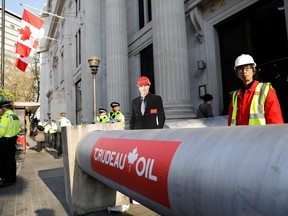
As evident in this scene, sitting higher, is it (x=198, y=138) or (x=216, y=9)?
(x=216, y=9)

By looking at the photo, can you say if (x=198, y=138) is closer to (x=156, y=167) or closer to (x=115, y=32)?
(x=156, y=167)

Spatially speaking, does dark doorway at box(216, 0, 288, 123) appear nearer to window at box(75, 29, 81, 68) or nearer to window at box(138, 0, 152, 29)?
window at box(138, 0, 152, 29)

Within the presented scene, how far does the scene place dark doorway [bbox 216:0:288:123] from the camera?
7211mm

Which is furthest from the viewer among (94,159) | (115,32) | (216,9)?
(115,32)

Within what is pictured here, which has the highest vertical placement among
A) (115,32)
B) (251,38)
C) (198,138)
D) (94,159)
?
(115,32)

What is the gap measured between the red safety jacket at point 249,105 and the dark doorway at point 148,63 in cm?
986

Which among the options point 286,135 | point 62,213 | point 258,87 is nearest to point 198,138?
point 286,135

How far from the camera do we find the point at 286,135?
1.08 meters

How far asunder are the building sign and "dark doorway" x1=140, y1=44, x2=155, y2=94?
33.6 feet

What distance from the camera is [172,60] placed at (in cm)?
855

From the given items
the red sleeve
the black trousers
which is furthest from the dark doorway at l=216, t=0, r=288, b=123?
the black trousers

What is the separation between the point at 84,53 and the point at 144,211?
14.6 m

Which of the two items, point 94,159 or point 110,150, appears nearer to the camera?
point 110,150

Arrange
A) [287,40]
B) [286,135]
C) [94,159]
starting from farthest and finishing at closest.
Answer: [287,40]
[94,159]
[286,135]
